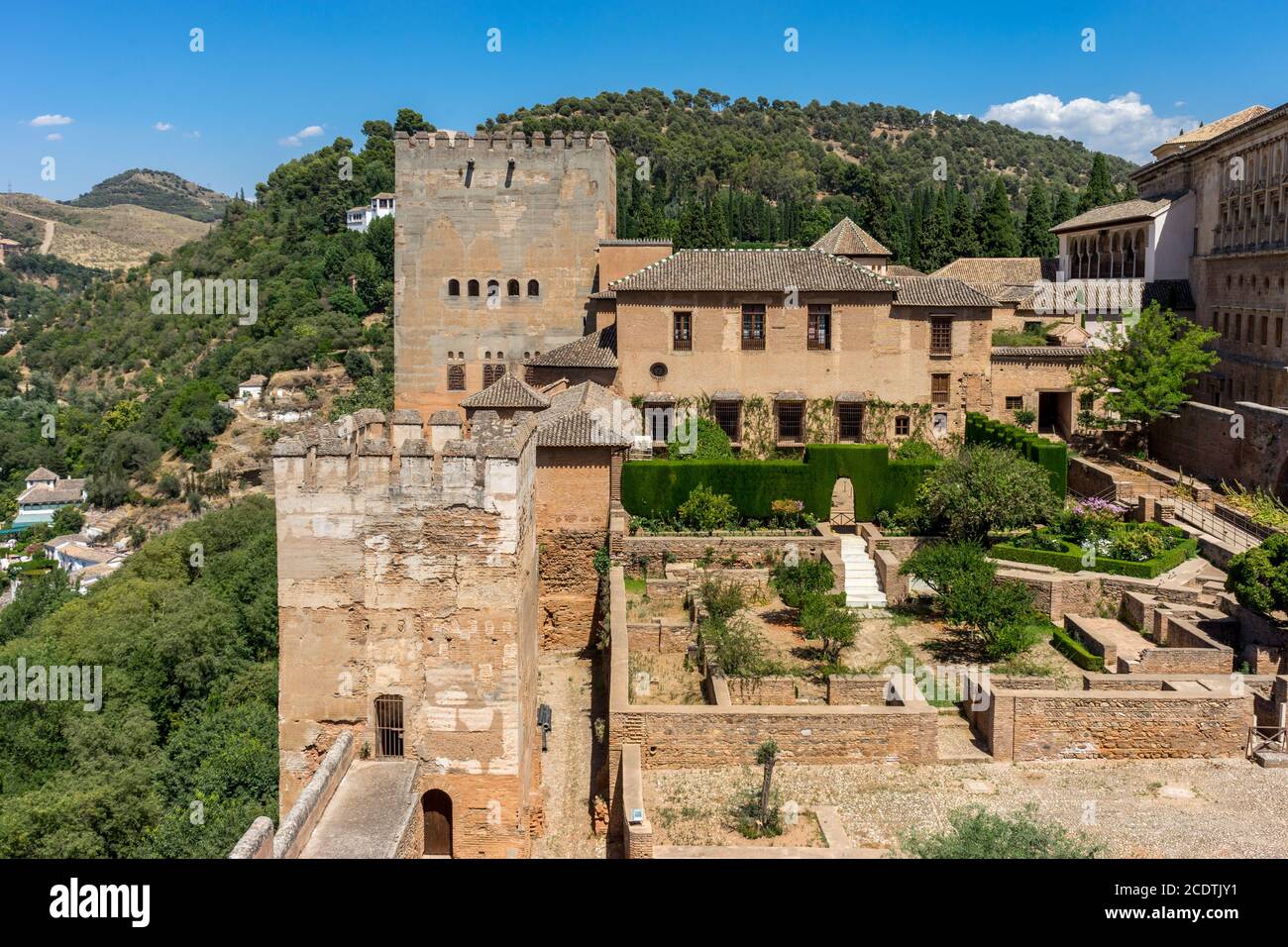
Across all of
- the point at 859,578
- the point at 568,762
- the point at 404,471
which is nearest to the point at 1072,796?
the point at 568,762

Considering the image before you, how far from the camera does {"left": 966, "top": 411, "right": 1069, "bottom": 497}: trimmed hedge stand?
2772 cm

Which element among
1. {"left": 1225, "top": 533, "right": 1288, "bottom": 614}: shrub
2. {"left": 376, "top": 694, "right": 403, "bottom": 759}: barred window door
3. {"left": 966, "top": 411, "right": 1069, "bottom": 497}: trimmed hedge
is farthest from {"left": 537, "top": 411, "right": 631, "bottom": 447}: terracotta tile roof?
{"left": 1225, "top": 533, "right": 1288, "bottom": 614}: shrub

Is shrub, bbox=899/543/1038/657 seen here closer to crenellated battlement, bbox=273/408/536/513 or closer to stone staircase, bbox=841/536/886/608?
stone staircase, bbox=841/536/886/608

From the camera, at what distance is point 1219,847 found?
12500mm

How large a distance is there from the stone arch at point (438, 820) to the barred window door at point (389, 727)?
2.17 ft

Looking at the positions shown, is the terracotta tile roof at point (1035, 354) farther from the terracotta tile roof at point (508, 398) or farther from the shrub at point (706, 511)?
the terracotta tile roof at point (508, 398)

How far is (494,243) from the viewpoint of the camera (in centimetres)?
3659

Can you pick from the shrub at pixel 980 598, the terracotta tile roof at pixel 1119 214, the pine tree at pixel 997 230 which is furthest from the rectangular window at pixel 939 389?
the pine tree at pixel 997 230

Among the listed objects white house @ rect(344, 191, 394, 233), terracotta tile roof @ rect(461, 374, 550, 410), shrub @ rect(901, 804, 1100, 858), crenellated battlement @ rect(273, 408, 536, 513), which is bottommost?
shrub @ rect(901, 804, 1100, 858)

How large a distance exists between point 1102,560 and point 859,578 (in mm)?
5110

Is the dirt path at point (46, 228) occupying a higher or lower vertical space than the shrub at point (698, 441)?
higher

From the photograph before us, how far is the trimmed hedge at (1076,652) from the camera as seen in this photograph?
18.9m

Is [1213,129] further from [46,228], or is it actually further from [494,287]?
[46,228]

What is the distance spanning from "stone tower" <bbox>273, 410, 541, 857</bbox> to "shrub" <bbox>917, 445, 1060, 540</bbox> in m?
14.8
